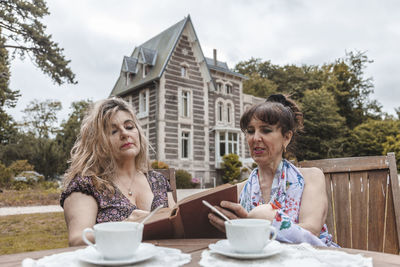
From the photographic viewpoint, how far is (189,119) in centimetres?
2075

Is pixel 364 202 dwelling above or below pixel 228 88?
below

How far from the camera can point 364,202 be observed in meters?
2.41

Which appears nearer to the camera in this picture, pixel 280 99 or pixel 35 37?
pixel 280 99

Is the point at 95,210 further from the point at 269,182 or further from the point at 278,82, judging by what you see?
the point at 278,82

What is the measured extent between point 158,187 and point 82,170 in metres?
0.69

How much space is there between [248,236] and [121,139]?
5.33ft

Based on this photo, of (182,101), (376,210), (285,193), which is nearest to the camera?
(285,193)

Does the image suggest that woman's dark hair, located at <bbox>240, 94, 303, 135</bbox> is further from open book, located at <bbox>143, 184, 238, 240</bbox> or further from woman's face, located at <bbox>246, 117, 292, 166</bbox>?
open book, located at <bbox>143, 184, 238, 240</bbox>

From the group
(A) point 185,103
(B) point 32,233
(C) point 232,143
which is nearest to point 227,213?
(B) point 32,233

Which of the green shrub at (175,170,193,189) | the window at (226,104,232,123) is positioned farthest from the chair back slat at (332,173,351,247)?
the window at (226,104,232,123)

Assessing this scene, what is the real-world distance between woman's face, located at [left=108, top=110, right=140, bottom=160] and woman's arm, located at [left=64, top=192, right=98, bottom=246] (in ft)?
1.50

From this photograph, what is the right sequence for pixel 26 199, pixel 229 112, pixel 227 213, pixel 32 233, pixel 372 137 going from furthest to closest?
1. pixel 372 137
2. pixel 229 112
3. pixel 26 199
4. pixel 32 233
5. pixel 227 213

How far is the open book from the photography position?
4.10 feet

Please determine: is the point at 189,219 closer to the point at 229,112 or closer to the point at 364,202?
the point at 364,202
